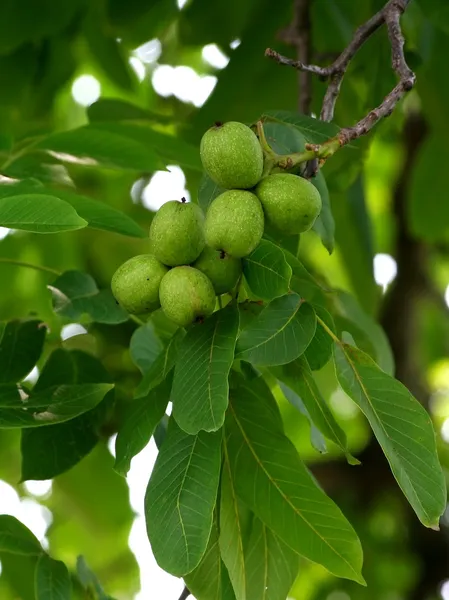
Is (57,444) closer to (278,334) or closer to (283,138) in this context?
(278,334)

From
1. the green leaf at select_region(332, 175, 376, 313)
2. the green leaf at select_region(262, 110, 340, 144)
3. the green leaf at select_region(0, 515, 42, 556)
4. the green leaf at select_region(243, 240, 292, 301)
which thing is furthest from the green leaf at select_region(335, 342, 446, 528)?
the green leaf at select_region(332, 175, 376, 313)

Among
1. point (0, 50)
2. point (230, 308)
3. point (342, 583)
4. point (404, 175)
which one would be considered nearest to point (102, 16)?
point (0, 50)

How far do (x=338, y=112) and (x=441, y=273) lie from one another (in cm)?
228

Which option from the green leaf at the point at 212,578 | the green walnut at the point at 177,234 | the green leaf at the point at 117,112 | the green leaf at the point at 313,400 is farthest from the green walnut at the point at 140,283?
the green leaf at the point at 117,112

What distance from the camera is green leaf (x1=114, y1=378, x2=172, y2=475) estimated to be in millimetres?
1356

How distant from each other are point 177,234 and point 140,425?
0.32 meters

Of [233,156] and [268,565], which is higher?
[233,156]

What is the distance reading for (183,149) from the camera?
1.92 m

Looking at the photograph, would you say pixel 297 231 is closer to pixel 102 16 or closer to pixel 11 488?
pixel 102 16

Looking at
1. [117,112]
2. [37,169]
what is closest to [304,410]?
[37,169]

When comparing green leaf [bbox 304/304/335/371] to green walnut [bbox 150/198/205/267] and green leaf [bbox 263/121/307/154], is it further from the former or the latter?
green leaf [bbox 263/121/307/154]

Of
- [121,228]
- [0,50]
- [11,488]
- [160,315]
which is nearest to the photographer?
[121,228]

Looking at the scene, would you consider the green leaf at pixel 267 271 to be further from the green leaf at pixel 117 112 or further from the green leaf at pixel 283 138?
the green leaf at pixel 117 112

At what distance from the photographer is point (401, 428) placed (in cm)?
127
